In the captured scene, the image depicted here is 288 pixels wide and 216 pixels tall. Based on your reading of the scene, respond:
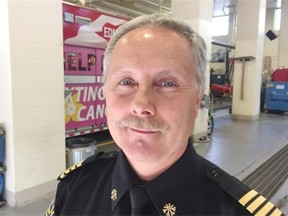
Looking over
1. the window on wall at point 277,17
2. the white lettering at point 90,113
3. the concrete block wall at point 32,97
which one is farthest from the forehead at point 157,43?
the window on wall at point 277,17

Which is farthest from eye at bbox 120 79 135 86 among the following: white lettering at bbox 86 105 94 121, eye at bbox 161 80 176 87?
white lettering at bbox 86 105 94 121

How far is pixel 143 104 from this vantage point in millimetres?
891

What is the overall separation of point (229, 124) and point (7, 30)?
21.9ft

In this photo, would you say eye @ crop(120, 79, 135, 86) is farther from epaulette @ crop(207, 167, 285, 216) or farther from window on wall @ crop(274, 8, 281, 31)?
window on wall @ crop(274, 8, 281, 31)

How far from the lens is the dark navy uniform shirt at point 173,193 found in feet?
2.90

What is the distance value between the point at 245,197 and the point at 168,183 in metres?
0.25

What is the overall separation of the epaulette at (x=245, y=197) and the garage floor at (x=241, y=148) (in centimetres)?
234

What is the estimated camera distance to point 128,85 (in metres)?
0.97

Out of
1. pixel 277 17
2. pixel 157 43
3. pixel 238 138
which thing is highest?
pixel 277 17

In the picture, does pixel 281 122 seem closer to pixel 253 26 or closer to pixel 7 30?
pixel 253 26

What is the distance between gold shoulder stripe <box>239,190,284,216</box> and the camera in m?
0.86

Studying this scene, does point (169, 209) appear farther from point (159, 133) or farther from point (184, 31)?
point (184, 31)

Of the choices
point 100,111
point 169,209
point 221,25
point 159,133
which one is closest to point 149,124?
point 159,133

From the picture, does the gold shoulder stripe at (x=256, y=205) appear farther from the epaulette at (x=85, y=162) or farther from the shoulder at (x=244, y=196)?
the epaulette at (x=85, y=162)
